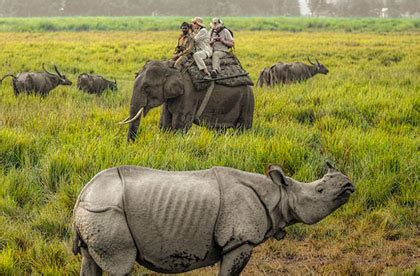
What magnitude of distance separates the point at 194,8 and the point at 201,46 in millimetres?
64736

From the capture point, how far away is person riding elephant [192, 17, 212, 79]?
24.8 feet

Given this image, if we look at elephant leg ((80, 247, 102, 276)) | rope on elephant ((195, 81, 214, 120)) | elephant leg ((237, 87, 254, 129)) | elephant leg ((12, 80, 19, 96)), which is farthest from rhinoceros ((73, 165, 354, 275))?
elephant leg ((12, 80, 19, 96))

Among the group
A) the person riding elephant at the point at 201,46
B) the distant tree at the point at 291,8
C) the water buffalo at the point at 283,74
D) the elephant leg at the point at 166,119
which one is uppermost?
the person riding elephant at the point at 201,46

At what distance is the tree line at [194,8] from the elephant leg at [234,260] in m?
67.1

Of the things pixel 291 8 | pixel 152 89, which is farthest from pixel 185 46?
pixel 291 8

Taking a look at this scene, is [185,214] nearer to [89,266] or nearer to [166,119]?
[89,266]

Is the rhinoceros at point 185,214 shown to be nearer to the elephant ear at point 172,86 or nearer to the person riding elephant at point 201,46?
the elephant ear at point 172,86

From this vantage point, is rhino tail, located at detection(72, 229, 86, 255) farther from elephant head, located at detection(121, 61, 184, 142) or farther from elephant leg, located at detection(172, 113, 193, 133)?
elephant leg, located at detection(172, 113, 193, 133)

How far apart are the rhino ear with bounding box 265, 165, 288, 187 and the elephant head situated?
3888 mm

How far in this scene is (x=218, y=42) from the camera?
7988 mm

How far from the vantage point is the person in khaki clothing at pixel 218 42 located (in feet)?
25.5

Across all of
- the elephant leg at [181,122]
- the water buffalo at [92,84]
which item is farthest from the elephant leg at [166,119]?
the water buffalo at [92,84]

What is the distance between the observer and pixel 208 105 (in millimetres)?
7730

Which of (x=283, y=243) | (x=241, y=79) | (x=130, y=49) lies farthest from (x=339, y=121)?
(x=130, y=49)
